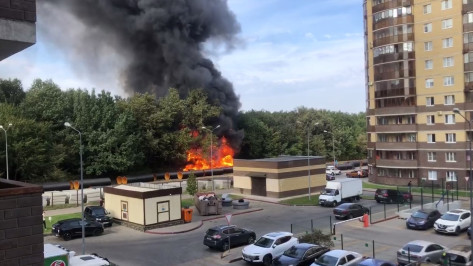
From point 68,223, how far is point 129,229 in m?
4.31

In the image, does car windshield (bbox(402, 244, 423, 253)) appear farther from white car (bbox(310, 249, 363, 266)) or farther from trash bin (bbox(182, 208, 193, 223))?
trash bin (bbox(182, 208, 193, 223))

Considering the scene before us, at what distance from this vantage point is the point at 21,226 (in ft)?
16.7

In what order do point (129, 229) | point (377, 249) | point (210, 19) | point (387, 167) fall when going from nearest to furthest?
point (377, 249) → point (129, 229) → point (387, 167) → point (210, 19)

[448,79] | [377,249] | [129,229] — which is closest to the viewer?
[377,249]

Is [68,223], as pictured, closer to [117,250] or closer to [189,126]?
[117,250]

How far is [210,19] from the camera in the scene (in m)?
84.8

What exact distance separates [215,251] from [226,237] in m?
1.06

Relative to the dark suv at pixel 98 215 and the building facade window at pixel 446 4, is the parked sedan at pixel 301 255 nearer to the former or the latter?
the dark suv at pixel 98 215

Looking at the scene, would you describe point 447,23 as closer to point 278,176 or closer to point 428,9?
point 428,9

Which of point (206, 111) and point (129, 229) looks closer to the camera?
point (129, 229)

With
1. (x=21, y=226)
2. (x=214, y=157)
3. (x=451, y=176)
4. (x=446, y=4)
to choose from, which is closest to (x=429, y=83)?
(x=446, y=4)

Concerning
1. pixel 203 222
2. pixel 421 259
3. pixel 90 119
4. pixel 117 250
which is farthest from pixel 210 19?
pixel 421 259

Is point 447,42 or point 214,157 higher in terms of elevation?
point 447,42

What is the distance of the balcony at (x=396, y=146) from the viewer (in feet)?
176
